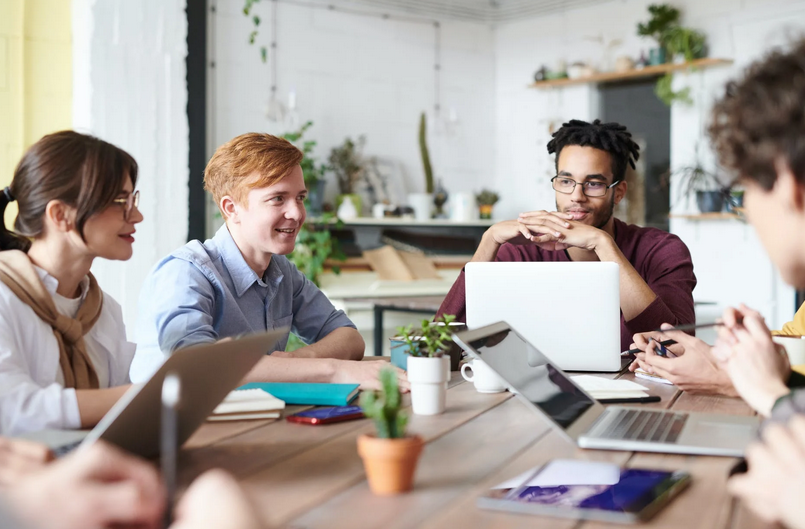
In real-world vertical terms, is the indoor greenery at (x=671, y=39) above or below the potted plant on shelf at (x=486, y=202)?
above

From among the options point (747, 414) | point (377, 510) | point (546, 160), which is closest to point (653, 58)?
point (546, 160)

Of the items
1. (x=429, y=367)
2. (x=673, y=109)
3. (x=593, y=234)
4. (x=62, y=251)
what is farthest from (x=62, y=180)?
(x=673, y=109)

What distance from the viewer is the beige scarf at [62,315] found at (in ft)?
4.60

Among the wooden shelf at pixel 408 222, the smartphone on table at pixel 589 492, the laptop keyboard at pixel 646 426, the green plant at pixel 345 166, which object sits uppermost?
the green plant at pixel 345 166

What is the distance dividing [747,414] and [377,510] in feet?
2.82

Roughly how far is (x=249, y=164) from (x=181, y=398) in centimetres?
110

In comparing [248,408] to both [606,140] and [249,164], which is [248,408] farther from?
[606,140]

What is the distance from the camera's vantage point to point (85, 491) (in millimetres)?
781

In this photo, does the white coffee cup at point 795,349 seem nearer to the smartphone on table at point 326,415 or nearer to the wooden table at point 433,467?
the wooden table at point 433,467

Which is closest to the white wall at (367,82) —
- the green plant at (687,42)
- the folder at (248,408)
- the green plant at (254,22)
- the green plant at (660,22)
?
the green plant at (254,22)

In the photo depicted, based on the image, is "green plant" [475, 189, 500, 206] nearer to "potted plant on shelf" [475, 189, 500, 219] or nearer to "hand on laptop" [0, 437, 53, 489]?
"potted plant on shelf" [475, 189, 500, 219]

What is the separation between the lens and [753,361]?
1.22 meters

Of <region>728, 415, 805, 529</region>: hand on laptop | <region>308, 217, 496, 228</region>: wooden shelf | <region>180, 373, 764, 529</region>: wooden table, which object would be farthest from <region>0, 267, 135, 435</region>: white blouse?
<region>308, 217, 496, 228</region>: wooden shelf

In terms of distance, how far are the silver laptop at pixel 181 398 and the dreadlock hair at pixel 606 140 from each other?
5.49ft
